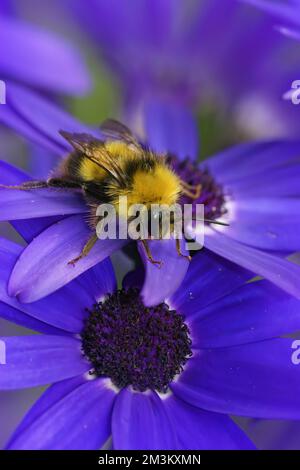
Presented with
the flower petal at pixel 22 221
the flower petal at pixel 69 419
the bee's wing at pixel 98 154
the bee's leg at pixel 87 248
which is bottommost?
the flower petal at pixel 69 419

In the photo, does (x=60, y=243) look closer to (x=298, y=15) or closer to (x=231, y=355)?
(x=231, y=355)

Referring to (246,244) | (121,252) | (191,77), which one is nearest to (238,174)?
(246,244)

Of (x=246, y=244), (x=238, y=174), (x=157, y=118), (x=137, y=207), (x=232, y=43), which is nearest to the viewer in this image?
(x=137, y=207)

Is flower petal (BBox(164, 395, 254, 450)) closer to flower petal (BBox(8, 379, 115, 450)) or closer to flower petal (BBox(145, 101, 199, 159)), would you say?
flower petal (BBox(8, 379, 115, 450))

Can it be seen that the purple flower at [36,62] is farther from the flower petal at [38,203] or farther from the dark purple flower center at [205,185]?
the flower petal at [38,203]

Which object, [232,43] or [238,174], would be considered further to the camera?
[232,43]

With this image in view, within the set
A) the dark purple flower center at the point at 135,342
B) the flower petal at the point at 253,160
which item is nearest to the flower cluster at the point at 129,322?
the dark purple flower center at the point at 135,342

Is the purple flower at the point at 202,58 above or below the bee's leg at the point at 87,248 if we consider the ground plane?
above

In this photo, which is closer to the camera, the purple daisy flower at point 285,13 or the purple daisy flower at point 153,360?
the purple daisy flower at point 153,360
